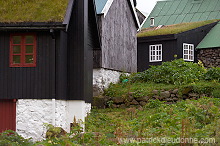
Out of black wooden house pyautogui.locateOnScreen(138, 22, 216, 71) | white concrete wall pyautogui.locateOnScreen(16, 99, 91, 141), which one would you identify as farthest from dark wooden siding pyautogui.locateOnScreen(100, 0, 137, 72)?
white concrete wall pyautogui.locateOnScreen(16, 99, 91, 141)

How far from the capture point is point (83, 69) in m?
13.4

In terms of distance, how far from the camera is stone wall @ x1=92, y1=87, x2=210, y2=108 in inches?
667

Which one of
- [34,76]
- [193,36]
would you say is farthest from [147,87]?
[193,36]

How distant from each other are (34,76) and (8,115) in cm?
163

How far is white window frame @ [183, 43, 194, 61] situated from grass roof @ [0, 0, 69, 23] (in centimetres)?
1511

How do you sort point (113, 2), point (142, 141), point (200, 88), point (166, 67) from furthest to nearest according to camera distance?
point (113, 2) < point (166, 67) < point (200, 88) < point (142, 141)

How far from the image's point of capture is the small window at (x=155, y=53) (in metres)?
26.9

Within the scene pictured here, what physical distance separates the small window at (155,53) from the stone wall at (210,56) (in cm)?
287

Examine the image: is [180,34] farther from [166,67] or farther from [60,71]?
[60,71]

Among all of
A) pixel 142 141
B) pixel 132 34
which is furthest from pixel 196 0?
pixel 142 141

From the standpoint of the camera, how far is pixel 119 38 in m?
21.2

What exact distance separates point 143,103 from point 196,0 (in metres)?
17.0

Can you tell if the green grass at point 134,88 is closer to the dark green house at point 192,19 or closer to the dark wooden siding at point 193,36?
the dark green house at point 192,19

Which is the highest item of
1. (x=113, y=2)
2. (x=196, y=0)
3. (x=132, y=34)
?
(x=196, y=0)
